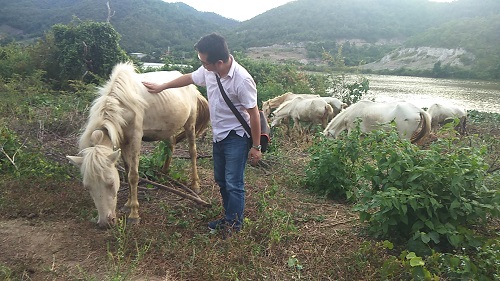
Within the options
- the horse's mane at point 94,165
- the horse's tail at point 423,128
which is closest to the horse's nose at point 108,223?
the horse's mane at point 94,165

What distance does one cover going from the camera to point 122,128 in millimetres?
3709

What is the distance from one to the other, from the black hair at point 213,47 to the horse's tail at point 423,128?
5.06 meters

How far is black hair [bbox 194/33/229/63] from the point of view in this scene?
296cm

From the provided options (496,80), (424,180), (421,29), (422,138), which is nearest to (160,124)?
(424,180)

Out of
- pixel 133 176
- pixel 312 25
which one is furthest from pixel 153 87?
pixel 312 25

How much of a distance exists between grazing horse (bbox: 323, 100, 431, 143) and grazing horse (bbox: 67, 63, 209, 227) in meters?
3.45

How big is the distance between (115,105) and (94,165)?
2.35 ft

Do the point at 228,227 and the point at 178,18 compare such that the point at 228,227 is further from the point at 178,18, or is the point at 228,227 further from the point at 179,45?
the point at 178,18

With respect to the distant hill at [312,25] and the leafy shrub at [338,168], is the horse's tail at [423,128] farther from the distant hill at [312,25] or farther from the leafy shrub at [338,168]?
the distant hill at [312,25]

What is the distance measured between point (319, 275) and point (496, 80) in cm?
3936

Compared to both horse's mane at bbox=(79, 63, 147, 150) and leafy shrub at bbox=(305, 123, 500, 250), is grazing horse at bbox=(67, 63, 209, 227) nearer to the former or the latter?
horse's mane at bbox=(79, 63, 147, 150)

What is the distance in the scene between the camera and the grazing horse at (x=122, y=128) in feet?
10.5

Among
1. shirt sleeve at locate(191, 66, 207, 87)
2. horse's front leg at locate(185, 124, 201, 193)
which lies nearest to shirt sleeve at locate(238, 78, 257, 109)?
shirt sleeve at locate(191, 66, 207, 87)

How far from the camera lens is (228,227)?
3.34 m
